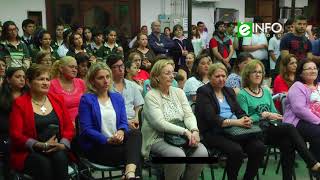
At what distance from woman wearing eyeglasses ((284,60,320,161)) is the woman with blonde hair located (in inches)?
75.3

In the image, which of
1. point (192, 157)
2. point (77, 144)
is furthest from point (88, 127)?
point (192, 157)

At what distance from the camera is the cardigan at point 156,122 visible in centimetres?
365

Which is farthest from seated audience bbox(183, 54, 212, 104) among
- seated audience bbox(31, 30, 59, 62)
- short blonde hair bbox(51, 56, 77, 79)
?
seated audience bbox(31, 30, 59, 62)

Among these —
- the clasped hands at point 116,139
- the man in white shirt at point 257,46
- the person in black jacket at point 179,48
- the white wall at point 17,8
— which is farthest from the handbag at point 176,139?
the white wall at point 17,8

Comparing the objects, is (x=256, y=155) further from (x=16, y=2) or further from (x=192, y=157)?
(x=16, y=2)

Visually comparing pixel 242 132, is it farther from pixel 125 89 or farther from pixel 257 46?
pixel 257 46

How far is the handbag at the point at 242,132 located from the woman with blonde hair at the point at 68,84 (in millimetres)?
1359

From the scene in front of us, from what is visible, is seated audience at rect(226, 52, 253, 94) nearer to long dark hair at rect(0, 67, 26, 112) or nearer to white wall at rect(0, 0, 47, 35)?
long dark hair at rect(0, 67, 26, 112)

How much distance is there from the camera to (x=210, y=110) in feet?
12.8

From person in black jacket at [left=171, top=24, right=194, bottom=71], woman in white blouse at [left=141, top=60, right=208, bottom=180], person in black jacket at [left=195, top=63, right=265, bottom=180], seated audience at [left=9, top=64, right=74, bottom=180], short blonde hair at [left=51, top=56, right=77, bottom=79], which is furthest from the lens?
person in black jacket at [left=171, top=24, right=194, bottom=71]

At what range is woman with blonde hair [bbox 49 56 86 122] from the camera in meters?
4.11

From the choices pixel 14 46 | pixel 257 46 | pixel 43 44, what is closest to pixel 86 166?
pixel 14 46

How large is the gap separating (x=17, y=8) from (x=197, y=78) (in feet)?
18.4

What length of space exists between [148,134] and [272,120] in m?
1.11
